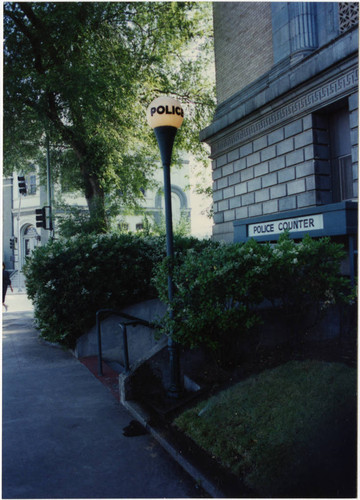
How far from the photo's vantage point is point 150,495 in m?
3.43

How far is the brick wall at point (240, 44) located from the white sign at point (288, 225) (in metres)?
5.84

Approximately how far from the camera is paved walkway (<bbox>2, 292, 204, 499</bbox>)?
11.7 feet

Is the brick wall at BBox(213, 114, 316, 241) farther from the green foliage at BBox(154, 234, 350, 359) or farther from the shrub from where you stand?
the shrub

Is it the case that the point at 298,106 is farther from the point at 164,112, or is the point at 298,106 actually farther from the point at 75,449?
the point at 75,449

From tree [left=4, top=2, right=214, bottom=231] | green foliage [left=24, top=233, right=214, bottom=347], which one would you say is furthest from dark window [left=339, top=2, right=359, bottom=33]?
tree [left=4, top=2, right=214, bottom=231]

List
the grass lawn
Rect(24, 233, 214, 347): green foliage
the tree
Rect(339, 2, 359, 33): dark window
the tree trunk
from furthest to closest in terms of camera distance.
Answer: the tree trunk
the tree
Rect(24, 233, 214, 347): green foliage
Rect(339, 2, 359, 33): dark window
the grass lawn

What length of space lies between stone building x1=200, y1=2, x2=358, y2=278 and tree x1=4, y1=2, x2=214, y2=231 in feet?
16.3

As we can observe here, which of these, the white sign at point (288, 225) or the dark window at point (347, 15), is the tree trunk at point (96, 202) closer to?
the white sign at point (288, 225)

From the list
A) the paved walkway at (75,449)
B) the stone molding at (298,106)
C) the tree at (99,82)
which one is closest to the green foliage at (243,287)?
the paved walkway at (75,449)

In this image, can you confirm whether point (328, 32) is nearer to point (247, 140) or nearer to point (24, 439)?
point (247, 140)

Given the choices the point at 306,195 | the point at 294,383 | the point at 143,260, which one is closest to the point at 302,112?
the point at 306,195

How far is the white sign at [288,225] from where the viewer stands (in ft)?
20.3

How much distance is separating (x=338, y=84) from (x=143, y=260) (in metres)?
5.72

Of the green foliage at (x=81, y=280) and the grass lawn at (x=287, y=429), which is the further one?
the green foliage at (x=81, y=280)
